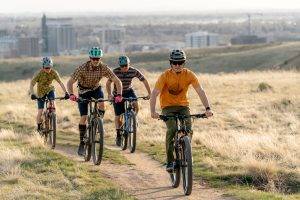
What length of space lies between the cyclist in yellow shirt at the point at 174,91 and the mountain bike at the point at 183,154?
3.7 inches

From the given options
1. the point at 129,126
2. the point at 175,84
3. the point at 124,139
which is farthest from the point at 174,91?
the point at 124,139

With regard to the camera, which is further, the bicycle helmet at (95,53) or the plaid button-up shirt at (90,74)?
the plaid button-up shirt at (90,74)

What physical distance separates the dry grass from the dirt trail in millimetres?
1171

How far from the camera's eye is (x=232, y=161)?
13258 millimetres

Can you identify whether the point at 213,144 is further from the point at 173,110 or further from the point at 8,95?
the point at 8,95

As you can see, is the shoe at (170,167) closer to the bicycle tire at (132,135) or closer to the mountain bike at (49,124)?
the bicycle tire at (132,135)

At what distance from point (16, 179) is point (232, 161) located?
4.21 metres

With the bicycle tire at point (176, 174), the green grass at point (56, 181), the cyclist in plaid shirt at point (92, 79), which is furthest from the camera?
the cyclist in plaid shirt at point (92, 79)

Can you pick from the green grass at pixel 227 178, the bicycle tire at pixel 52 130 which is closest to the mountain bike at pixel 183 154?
the green grass at pixel 227 178

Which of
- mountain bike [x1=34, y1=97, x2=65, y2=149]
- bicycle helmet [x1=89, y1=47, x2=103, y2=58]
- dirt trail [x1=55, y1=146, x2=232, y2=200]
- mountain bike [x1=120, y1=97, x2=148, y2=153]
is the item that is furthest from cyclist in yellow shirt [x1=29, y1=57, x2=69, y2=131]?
bicycle helmet [x1=89, y1=47, x2=103, y2=58]

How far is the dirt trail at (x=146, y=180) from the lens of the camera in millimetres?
10578

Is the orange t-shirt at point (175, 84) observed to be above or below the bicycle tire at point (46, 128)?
above

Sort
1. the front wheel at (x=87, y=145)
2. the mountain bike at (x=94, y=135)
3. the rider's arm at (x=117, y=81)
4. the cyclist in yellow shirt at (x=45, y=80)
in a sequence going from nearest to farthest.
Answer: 1. the mountain bike at (x=94, y=135)
2. the rider's arm at (x=117, y=81)
3. the front wheel at (x=87, y=145)
4. the cyclist in yellow shirt at (x=45, y=80)

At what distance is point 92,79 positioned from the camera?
13102mm
